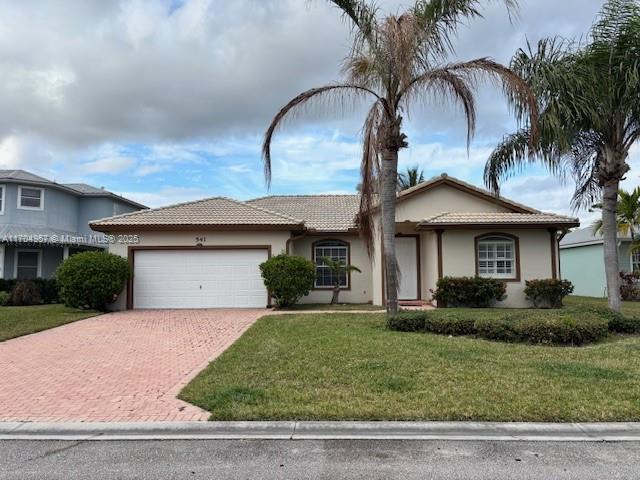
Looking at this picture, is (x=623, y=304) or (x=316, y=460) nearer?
(x=316, y=460)

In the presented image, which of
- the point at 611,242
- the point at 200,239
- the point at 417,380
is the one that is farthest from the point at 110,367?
the point at 611,242

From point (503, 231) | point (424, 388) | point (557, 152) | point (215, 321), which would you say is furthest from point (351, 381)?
point (503, 231)

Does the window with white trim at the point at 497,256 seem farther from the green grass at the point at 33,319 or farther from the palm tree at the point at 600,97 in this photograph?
the green grass at the point at 33,319

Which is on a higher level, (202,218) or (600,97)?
(600,97)

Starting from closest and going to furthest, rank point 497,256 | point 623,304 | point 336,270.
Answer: point 497,256 < point 336,270 < point 623,304

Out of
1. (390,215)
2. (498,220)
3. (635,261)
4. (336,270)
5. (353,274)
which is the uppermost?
(498,220)

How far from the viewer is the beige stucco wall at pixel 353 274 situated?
768 inches

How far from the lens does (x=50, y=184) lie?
23328mm

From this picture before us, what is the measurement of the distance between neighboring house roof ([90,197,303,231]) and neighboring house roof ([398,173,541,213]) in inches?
186

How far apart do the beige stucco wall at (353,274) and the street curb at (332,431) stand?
14.2m

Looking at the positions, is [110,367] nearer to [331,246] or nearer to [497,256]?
[331,246]

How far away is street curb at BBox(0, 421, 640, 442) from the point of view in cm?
500

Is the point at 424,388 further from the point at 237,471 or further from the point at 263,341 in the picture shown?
the point at 263,341

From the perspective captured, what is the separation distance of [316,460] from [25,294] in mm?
19521
